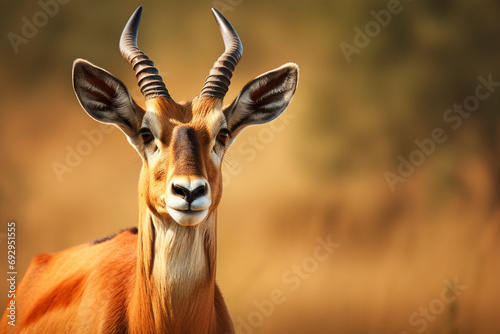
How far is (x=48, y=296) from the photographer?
612 centimetres

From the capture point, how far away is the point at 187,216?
4.30 meters

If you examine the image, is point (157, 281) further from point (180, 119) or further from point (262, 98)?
point (262, 98)

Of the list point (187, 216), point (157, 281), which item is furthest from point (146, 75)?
point (157, 281)

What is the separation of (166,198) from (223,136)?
3.16 feet

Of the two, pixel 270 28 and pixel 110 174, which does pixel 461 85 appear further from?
pixel 110 174

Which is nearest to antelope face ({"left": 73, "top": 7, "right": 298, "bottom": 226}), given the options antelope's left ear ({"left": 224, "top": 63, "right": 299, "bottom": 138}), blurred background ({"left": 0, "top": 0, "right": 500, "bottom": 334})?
antelope's left ear ({"left": 224, "top": 63, "right": 299, "bottom": 138})

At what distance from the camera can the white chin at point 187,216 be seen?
4305 millimetres

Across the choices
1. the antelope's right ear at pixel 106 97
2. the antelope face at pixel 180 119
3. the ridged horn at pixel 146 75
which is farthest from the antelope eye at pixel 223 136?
the antelope's right ear at pixel 106 97

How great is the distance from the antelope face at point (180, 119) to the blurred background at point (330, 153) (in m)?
4.32

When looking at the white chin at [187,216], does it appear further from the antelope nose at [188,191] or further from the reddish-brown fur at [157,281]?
the reddish-brown fur at [157,281]

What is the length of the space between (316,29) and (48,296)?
22.6 ft

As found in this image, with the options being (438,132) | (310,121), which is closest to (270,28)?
(310,121)

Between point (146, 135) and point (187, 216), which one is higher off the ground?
point (146, 135)

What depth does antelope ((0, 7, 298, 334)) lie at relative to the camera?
461 cm
